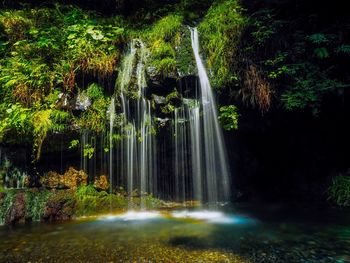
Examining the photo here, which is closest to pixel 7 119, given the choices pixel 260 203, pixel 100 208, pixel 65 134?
pixel 65 134

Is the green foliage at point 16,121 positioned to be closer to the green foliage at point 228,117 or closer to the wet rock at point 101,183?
the wet rock at point 101,183

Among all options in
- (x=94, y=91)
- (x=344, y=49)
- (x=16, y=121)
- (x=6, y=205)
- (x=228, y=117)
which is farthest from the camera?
(x=94, y=91)

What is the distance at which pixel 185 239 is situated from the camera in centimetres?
498

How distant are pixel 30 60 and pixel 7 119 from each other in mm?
1878

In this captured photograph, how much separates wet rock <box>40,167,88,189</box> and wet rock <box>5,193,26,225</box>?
0.93 m

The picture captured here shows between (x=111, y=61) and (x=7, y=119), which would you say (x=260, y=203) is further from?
(x=7, y=119)

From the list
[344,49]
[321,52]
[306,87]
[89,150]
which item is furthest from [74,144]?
[344,49]

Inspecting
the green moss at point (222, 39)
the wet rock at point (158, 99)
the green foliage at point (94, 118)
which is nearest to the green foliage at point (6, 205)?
the green foliage at point (94, 118)

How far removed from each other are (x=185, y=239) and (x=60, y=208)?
371 cm

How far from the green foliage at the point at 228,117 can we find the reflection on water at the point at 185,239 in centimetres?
225

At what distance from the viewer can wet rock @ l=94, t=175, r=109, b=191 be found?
26.6 feet

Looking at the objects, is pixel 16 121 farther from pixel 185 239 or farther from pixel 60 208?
pixel 185 239

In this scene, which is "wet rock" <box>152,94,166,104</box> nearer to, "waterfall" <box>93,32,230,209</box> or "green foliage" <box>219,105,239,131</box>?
"waterfall" <box>93,32,230,209</box>

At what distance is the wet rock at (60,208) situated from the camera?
704 centimetres
